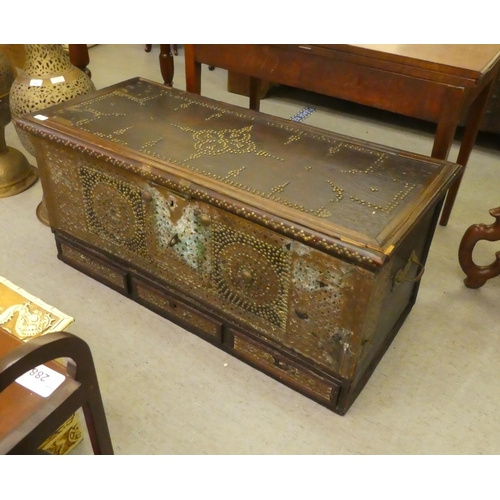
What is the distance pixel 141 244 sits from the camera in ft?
5.27

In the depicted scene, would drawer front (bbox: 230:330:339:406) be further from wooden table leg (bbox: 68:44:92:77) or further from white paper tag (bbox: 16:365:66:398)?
wooden table leg (bbox: 68:44:92:77)

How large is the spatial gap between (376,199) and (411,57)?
556 mm

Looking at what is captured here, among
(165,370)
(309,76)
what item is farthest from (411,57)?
(165,370)

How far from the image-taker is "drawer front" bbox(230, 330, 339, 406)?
143 cm

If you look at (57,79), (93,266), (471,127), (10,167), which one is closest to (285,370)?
(93,266)

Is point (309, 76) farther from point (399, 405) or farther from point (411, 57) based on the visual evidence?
point (399, 405)

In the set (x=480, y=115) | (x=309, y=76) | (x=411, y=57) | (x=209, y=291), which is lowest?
(x=209, y=291)

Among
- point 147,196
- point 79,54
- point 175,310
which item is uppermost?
point 79,54

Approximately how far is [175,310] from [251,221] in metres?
0.56

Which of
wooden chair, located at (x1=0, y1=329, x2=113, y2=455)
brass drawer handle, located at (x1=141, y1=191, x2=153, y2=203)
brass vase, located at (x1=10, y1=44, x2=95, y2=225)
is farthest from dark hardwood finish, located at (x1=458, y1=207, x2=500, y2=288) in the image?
brass vase, located at (x1=10, y1=44, x2=95, y2=225)

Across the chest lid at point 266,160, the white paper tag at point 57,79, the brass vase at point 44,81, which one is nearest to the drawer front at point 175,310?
the chest lid at point 266,160

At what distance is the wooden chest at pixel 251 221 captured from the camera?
123cm

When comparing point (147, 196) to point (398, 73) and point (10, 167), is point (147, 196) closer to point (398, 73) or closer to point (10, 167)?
point (398, 73)

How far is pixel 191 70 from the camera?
2123mm
